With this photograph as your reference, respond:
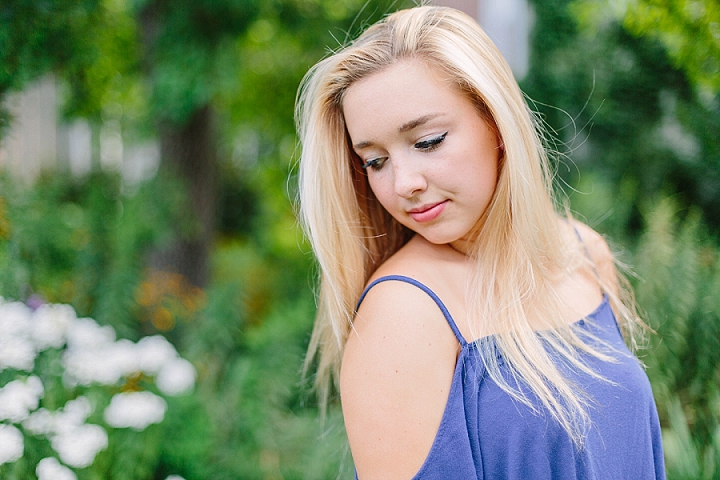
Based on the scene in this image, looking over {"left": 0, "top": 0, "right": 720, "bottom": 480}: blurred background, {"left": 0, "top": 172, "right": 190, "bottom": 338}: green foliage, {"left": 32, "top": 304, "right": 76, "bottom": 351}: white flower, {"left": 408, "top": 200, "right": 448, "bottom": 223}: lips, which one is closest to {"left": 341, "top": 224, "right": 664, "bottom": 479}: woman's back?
{"left": 408, "top": 200, "right": 448, "bottom": 223}: lips

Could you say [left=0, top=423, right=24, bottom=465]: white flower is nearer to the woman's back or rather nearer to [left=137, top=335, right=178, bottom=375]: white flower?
[left=137, top=335, right=178, bottom=375]: white flower

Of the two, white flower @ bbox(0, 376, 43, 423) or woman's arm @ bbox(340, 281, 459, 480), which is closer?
woman's arm @ bbox(340, 281, 459, 480)

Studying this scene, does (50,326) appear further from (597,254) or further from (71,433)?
(597,254)

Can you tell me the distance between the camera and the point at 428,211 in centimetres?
126

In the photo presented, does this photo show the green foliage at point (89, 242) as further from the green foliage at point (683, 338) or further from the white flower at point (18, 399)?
the green foliage at point (683, 338)

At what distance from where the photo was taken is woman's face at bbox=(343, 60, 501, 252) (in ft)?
3.94

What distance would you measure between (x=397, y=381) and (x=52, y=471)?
4.46ft

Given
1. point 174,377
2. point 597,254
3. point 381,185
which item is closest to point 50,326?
point 174,377

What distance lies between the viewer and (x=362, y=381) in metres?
1.14

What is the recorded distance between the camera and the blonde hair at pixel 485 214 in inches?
48.4

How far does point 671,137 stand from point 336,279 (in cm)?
475

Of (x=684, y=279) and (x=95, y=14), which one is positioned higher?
(x=95, y=14)

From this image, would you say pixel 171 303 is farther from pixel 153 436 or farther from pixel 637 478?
pixel 637 478

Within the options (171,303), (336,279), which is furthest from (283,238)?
(336,279)
